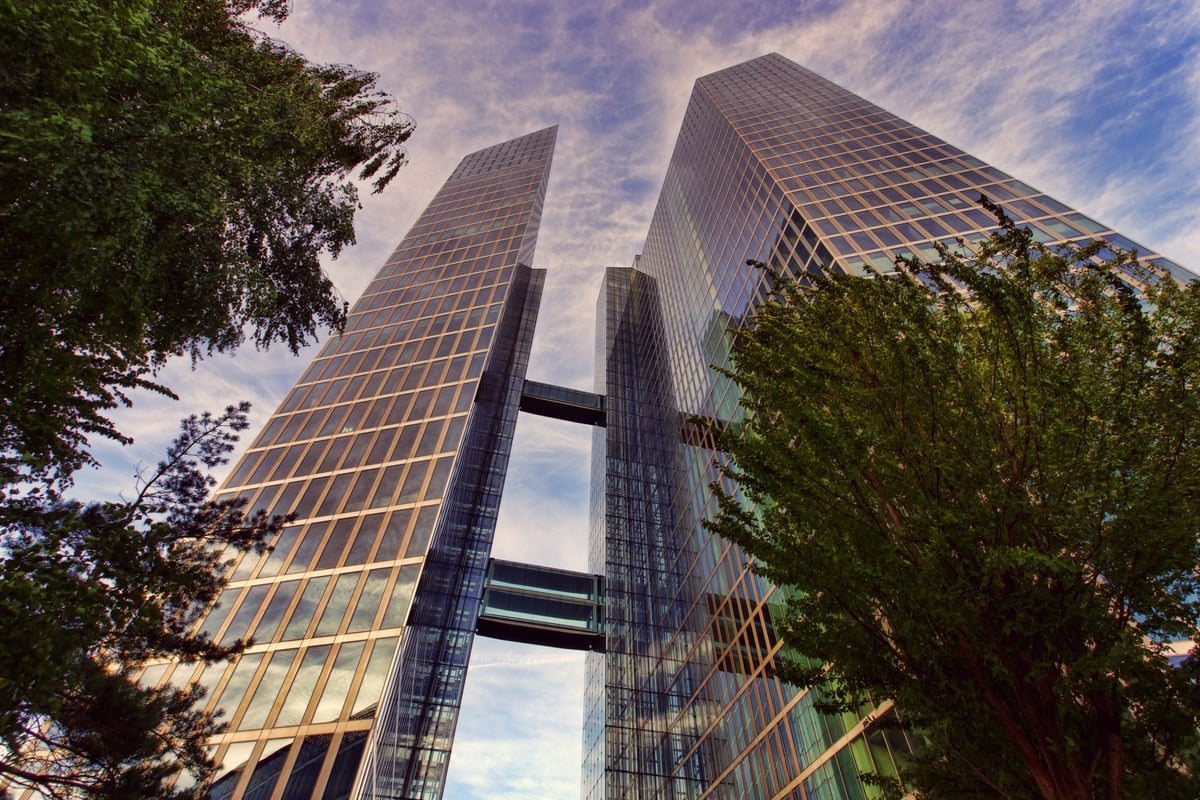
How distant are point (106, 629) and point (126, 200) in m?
5.39

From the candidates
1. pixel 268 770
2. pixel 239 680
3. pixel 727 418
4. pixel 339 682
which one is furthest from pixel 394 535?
pixel 727 418

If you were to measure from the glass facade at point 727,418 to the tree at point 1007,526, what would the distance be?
2.69 metres

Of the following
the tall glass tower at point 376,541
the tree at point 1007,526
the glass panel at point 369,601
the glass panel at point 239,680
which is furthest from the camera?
the glass panel at point 369,601

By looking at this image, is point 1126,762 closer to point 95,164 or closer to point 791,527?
point 791,527

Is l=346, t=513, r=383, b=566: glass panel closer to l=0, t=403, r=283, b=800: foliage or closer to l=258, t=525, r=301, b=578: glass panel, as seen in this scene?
l=258, t=525, r=301, b=578: glass panel

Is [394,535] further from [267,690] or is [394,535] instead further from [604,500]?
[604,500]

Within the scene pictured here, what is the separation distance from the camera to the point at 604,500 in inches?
2352

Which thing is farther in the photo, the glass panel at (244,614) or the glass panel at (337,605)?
the glass panel at (244,614)

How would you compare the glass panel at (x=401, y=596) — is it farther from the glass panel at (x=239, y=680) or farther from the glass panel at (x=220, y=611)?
the glass panel at (x=220, y=611)

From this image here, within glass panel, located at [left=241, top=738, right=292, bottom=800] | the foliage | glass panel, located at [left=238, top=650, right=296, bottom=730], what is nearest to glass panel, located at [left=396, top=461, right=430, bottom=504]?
glass panel, located at [left=238, top=650, right=296, bottom=730]

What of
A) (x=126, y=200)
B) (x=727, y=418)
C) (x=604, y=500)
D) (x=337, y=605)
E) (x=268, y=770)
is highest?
(x=604, y=500)

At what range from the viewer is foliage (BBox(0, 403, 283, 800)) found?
5.99 meters

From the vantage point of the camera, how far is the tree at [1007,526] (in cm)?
569

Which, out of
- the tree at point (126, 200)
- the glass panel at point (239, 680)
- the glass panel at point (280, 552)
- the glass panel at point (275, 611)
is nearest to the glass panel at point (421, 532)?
the glass panel at point (275, 611)
